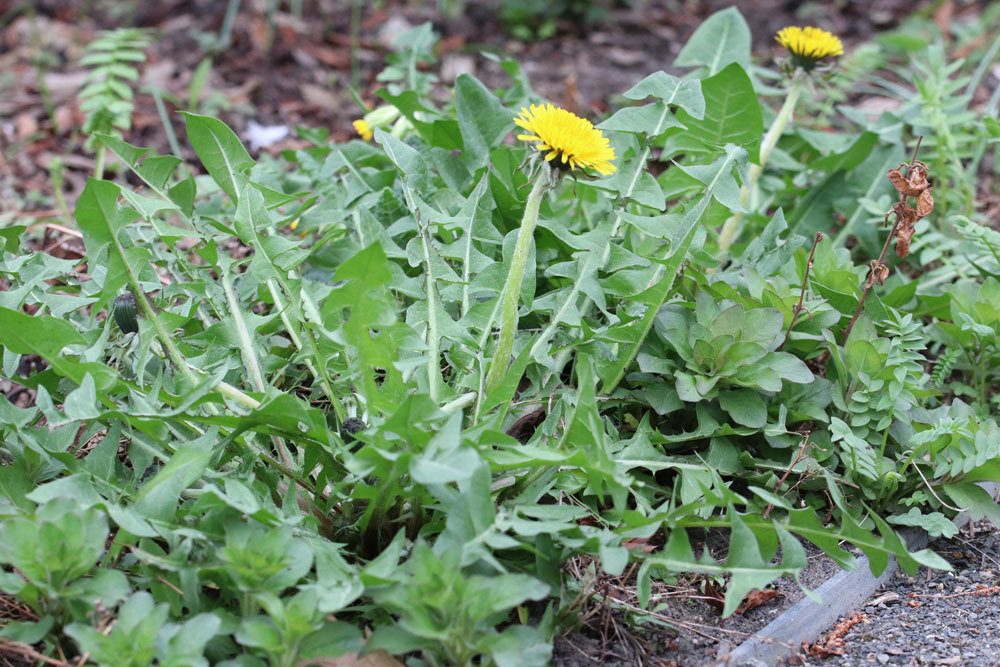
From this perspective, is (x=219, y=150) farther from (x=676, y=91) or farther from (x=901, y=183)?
(x=901, y=183)

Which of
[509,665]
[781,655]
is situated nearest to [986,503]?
[781,655]

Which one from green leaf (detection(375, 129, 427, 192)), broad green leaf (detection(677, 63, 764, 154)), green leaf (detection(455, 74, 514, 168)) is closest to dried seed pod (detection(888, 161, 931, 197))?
broad green leaf (detection(677, 63, 764, 154))

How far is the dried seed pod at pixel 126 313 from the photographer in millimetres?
1953

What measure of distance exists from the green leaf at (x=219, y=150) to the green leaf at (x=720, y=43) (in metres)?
1.40

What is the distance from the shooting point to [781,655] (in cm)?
177

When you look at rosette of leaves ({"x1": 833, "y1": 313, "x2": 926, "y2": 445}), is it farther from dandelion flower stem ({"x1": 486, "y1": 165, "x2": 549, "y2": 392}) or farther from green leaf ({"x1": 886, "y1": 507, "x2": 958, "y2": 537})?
dandelion flower stem ({"x1": 486, "y1": 165, "x2": 549, "y2": 392})

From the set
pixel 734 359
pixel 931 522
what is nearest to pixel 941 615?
pixel 931 522

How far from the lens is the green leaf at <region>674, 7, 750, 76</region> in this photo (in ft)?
9.41

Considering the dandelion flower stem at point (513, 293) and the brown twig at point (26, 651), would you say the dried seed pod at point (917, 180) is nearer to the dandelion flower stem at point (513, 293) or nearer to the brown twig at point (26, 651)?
the dandelion flower stem at point (513, 293)

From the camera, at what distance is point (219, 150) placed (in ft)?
7.15

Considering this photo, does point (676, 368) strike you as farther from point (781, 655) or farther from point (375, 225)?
point (375, 225)

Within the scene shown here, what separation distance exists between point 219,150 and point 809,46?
158 centimetres

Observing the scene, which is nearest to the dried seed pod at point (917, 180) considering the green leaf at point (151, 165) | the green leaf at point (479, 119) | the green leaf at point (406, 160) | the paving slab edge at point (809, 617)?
the paving slab edge at point (809, 617)

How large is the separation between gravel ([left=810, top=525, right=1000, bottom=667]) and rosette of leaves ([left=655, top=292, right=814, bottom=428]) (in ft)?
1.49
